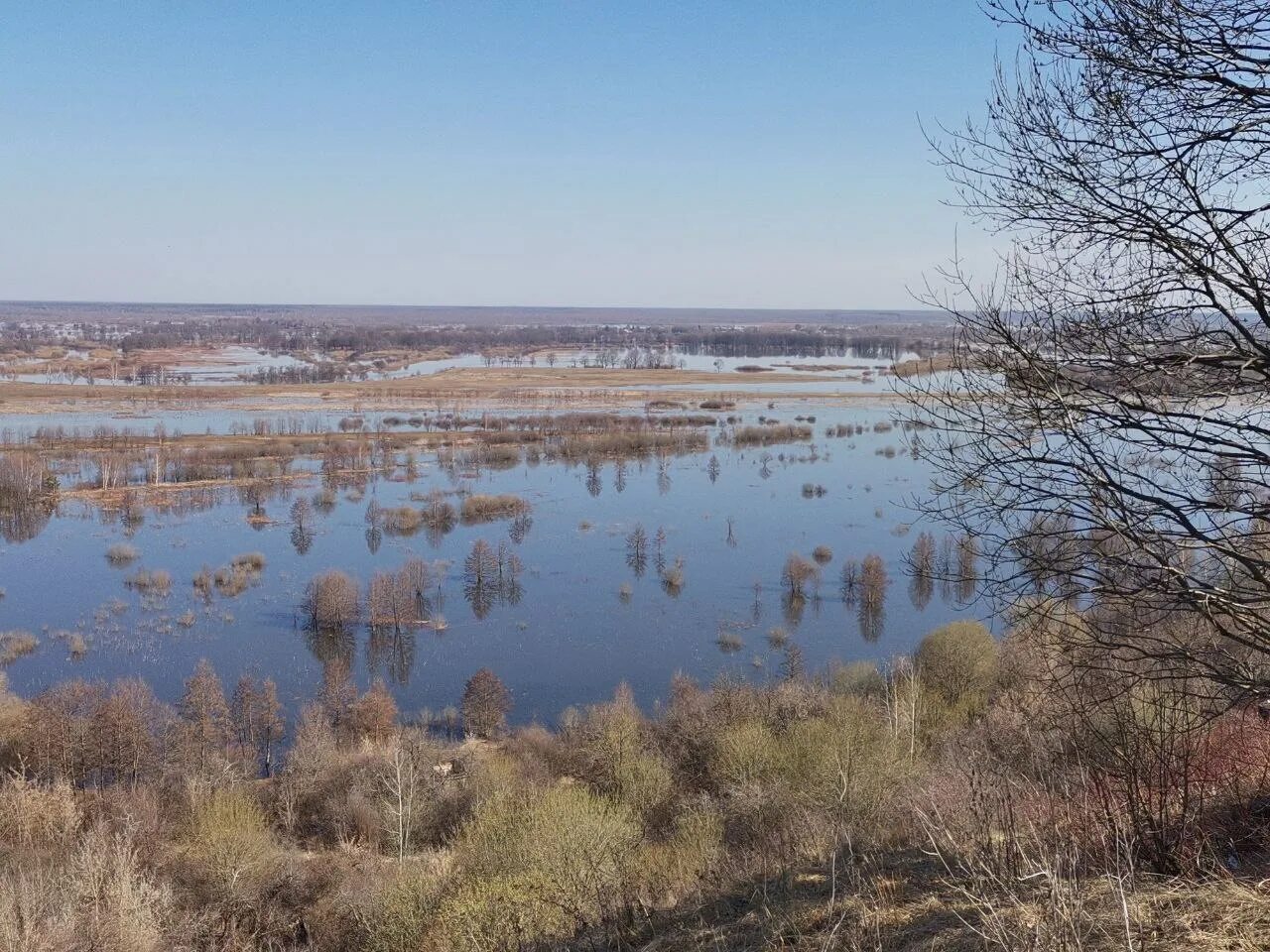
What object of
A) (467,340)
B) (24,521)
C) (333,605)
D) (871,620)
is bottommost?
(871,620)

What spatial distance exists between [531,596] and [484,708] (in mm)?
5221

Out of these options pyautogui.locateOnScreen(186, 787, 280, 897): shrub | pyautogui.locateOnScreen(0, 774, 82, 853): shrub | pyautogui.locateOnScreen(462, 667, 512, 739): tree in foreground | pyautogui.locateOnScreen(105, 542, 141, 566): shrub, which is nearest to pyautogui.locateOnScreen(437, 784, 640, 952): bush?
pyautogui.locateOnScreen(186, 787, 280, 897): shrub

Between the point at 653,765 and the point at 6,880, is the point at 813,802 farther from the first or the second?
the point at 6,880

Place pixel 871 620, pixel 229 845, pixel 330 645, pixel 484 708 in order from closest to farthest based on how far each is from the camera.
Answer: pixel 229 845 < pixel 484 708 < pixel 330 645 < pixel 871 620

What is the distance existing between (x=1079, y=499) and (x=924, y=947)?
Answer: 1217mm

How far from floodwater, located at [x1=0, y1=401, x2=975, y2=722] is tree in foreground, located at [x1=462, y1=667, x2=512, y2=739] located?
0.57 metres

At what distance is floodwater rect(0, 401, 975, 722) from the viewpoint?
15258mm

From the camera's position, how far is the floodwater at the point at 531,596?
1526 cm

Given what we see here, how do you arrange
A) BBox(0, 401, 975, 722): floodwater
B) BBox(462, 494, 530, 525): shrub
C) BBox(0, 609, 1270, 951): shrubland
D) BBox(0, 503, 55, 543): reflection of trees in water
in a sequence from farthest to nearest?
BBox(462, 494, 530, 525): shrub
BBox(0, 503, 55, 543): reflection of trees in water
BBox(0, 401, 975, 722): floodwater
BBox(0, 609, 1270, 951): shrubland

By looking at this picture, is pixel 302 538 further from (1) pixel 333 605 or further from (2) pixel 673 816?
(2) pixel 673 816

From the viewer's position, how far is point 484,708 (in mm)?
13070

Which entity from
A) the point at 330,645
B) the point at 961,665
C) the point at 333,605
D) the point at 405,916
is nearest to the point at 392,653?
the point at 330,645

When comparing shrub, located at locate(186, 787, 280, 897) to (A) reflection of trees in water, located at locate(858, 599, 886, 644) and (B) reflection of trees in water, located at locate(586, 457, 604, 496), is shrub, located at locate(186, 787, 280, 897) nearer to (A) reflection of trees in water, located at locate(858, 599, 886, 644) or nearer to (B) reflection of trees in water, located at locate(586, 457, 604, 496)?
(A) reflection of trees in water, located at locate(858, 599, 886, 644)

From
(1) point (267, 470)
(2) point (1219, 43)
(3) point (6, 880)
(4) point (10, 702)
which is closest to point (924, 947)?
(2) point (1219, 43)
